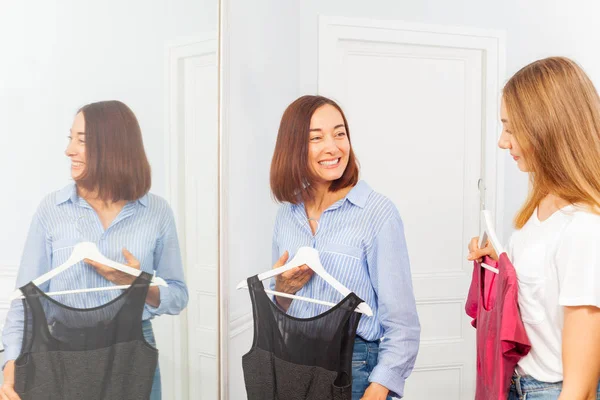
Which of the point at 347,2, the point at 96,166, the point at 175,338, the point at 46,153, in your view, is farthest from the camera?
the point at 347,2

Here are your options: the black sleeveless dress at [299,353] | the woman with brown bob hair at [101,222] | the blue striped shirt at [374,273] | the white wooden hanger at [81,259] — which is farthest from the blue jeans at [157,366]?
the blue striped shirt at [374,273]

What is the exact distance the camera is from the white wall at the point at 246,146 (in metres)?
1.98

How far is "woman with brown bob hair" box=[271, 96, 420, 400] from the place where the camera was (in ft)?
5.82

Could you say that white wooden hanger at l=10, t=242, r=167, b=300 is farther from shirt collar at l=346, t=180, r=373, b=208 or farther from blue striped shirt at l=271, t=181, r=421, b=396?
shirt collar at l=346, t=180, r=373, b=208

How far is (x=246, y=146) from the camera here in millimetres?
2004

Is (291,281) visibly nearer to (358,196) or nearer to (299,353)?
(299,353)

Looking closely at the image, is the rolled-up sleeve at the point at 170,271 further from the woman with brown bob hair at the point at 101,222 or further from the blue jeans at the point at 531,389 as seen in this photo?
the blue jeans at the point at 531,389

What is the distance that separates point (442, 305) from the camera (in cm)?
242

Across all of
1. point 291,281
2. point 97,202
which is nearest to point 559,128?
point 291,281

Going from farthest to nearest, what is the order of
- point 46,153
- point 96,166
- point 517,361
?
point 517,361, point 96,166, point 46,153

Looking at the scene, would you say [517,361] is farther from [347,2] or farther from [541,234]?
[347,2]

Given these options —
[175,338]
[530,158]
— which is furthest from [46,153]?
[530,158]

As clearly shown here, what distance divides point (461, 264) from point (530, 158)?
0.91m

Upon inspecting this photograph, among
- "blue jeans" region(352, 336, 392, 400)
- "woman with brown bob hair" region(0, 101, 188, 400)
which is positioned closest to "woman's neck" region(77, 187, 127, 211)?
"woman with brown bob hair" region(0, 101, 188, 400)
